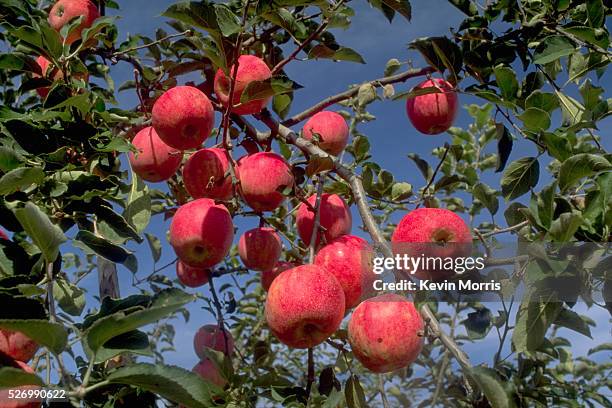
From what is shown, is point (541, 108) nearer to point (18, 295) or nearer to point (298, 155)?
point (298, 155)

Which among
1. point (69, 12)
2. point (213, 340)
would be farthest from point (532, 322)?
point (69, 12)

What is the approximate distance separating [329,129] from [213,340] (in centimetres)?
124

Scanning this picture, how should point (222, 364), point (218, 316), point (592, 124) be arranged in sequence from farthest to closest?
point (218, 316) → point (222, 364) → point (592, 124)

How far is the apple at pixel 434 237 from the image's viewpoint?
1.64 metres

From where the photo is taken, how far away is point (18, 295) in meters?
1.23

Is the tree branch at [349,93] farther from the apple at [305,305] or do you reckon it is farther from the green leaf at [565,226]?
the green leaf at [565,226]

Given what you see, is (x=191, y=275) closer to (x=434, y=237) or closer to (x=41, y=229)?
(x=434, y=237)

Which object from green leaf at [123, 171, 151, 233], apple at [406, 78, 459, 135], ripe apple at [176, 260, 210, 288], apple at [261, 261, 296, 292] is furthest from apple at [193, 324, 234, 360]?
apple at [406, 78, 459, 135]

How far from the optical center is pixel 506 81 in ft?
5.19

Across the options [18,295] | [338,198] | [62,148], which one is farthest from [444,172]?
[18,295]

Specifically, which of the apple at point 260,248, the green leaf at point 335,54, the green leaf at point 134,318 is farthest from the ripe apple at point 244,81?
the green leaf at point 134,318

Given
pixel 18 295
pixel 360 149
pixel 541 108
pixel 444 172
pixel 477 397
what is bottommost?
pixel 477 397

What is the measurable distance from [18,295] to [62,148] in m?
0.46

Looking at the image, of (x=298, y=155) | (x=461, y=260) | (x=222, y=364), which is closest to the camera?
(x=461, y=260)
